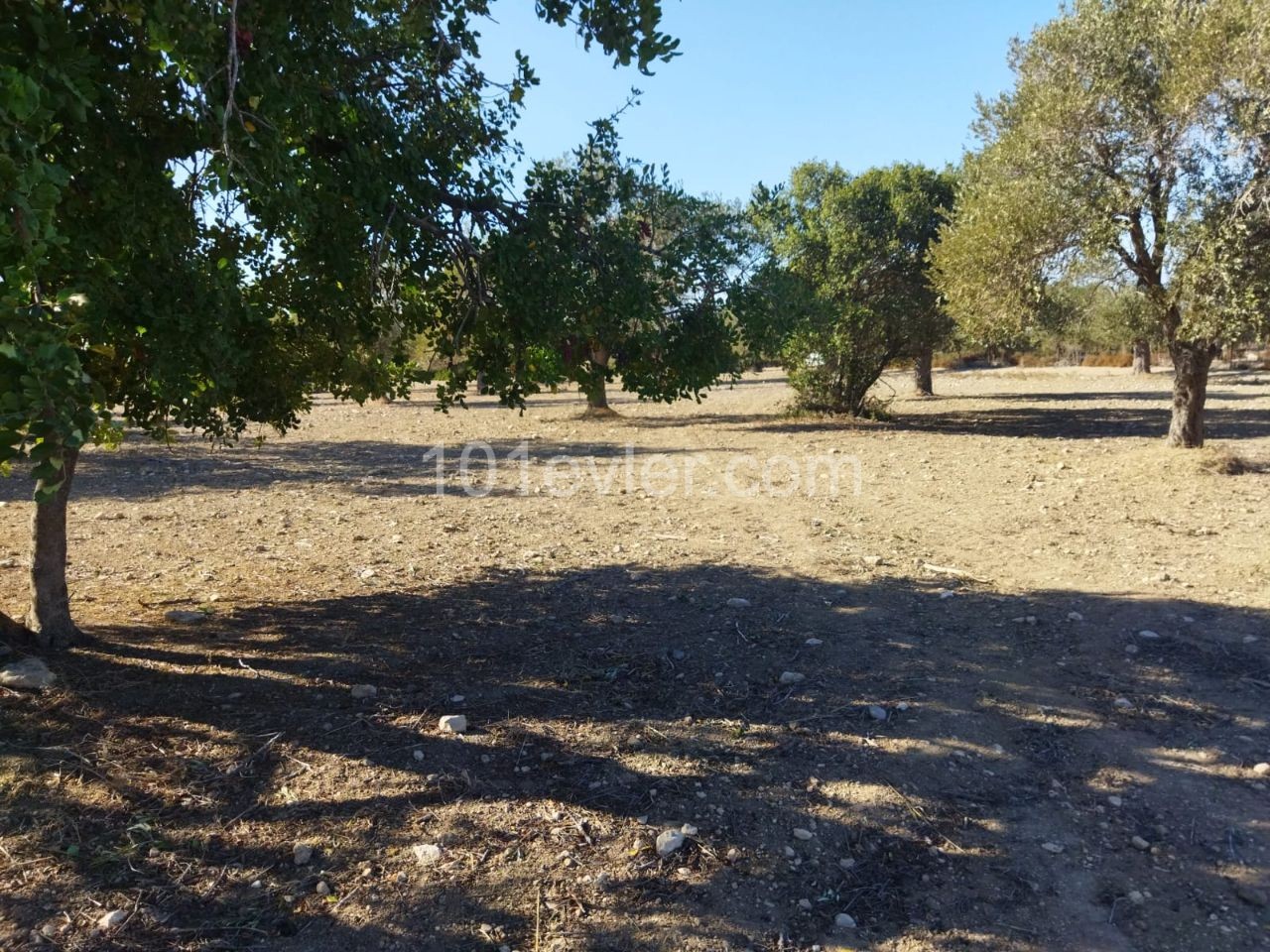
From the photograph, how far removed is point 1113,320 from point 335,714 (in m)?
21.9

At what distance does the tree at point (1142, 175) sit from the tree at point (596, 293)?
7.57 metres

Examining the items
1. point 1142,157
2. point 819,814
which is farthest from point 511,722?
point 1142,157

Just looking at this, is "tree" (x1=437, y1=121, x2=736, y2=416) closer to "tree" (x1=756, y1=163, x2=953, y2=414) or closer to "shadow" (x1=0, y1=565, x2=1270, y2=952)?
"shadow" (x1=0, y1=565, x2=1270, y2=952)

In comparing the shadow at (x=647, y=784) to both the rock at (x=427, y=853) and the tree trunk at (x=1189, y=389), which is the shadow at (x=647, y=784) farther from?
the tree trunk at (x=1189, y=389)

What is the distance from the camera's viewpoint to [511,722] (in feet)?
13.4

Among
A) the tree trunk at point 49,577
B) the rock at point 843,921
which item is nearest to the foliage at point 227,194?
the tree trunk at point 49,577

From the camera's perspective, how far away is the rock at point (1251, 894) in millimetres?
2820

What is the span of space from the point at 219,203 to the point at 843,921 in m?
4.30

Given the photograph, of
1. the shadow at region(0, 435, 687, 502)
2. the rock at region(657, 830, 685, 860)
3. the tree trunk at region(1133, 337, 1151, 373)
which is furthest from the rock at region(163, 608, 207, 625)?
the tree trunk at region(1133, 337, 1151, 373)

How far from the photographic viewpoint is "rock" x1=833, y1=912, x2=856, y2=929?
9.00 ft

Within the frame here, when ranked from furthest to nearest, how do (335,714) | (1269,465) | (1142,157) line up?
(1269,465) < (1142,157) < (335,714)

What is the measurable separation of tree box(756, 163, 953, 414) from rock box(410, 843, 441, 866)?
1500 centimetres

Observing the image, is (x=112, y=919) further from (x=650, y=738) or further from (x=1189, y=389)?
(x=1189, y=389)

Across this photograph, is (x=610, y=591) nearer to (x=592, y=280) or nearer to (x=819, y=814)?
(x=592, y=280)
